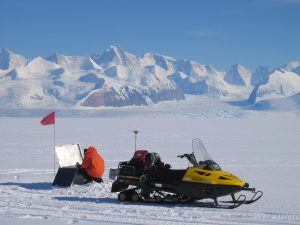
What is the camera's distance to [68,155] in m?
12.1

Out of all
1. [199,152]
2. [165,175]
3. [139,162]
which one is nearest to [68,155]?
[139,162]

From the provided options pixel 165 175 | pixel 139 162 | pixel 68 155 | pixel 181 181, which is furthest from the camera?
pixel 68 155

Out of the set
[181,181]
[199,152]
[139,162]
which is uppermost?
[199,152]

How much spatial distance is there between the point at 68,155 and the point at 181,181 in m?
3.99

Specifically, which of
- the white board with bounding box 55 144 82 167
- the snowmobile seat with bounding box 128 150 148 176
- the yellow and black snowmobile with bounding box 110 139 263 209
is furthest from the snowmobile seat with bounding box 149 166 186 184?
the white board with bounding box 55 144 82 167

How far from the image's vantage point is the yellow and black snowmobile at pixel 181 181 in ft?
Result: 27.7

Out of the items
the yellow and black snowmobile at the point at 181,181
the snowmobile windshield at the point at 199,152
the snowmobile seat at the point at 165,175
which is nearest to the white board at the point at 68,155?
the yellow and black snowmobile at the point at 181,181

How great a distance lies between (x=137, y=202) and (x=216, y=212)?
162cm

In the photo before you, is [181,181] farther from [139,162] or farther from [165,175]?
[139,162]

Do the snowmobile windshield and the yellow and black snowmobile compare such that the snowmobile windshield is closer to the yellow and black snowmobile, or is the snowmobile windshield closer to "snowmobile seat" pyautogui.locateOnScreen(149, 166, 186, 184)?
the yellow and black snowmobile

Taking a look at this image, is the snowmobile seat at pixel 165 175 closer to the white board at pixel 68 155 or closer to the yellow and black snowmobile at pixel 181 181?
the yellow and black snowmobile at pixel 181 181

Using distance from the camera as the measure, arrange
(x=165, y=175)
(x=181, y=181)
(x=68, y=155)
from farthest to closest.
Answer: (x=68, y=155) < (x=165, y=175) < (x=181, y=181)

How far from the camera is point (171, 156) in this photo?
68.5 ft

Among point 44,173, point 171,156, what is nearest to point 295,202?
point 44,173
